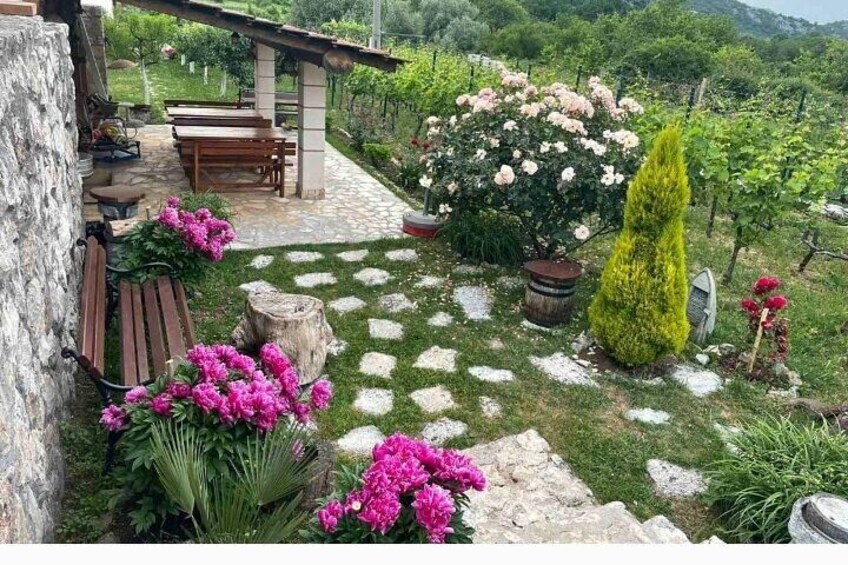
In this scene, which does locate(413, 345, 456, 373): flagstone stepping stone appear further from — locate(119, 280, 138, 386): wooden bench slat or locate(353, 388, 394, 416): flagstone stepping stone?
locate(119, 280, 138, 386): wooden bench slat

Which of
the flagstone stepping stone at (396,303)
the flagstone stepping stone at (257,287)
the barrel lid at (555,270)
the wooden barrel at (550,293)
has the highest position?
the barrel lid at (555,270)

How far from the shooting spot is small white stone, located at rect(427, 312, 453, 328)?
5.45m

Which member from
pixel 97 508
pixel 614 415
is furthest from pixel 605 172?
pixel 97 508

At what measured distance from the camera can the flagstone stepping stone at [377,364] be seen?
465 cm

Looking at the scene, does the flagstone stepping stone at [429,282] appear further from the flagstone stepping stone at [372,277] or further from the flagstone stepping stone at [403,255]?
the flagstone stepping stone at [403,255]

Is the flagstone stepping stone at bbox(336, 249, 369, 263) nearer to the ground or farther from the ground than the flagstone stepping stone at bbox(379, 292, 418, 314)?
farther from the ground

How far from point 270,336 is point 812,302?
5.19 m

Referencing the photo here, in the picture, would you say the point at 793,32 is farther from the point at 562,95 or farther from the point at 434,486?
the point at 434,486

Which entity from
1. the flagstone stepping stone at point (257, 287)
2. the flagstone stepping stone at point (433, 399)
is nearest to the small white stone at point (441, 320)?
the flagstone stepping stone at point (433, 399)

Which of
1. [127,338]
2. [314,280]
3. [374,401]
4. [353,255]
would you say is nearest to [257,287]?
[314,280]

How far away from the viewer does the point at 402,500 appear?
2.14m

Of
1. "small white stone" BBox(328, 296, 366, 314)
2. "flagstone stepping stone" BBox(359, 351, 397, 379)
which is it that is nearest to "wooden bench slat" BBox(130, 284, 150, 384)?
"flagstone stepping stone" BBox(359, 351, 397, 379)

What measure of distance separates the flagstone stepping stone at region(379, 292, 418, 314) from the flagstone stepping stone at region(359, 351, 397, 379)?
78 centimetres

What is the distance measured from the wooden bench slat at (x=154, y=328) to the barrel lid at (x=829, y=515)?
3.07 m
